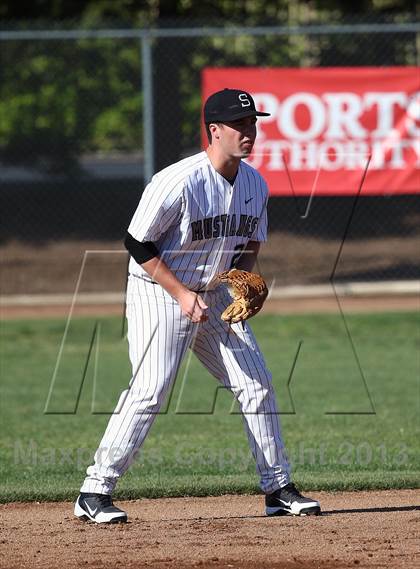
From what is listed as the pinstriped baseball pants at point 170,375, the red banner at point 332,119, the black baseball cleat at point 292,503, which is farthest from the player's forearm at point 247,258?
the red banner at point 332,119

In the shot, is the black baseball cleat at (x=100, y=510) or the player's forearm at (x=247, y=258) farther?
the player's forearm at (x=247, y=258)

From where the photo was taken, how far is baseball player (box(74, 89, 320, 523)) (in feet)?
17.6

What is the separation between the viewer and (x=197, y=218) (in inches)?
214

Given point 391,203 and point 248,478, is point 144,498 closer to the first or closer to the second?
point 248,478

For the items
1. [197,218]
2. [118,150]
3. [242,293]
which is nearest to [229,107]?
[197,218]

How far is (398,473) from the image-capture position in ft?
22.6

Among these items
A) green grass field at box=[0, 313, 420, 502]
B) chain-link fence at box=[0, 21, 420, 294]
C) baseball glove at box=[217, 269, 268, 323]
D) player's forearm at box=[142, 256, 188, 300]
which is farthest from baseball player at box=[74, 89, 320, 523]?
chain-link fence at box=[0, 21, 420, 294]

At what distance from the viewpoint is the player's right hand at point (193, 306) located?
17.3 feet

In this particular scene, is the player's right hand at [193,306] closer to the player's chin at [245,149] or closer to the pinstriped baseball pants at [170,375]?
the pinstriped baseball pants at [170,375]

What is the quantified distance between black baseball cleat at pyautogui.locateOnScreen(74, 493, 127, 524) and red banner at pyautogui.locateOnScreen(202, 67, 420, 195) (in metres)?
7.99

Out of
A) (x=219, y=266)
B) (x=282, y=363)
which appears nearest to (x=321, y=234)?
(x=282, y=363)

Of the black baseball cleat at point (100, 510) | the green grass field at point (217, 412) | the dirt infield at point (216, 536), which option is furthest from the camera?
the green grass field at point (217, 412)

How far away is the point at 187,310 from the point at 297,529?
1188mm

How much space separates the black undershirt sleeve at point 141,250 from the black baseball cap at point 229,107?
68 cm
